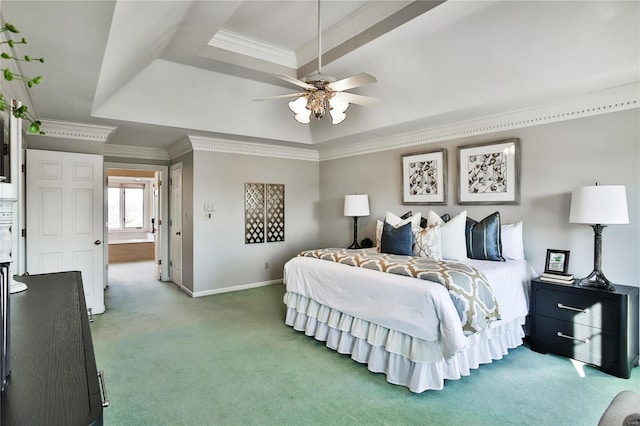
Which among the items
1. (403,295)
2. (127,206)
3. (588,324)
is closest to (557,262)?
(588,324)

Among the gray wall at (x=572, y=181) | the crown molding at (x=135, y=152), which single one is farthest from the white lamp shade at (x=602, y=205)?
the crown molding at (x=135, y=152)

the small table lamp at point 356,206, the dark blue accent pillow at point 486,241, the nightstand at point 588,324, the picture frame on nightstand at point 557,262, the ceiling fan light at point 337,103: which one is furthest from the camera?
the small table lamp at point 356,206

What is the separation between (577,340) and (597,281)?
548 mm

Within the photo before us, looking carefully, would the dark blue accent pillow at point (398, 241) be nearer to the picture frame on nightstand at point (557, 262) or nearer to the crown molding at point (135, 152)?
the picture frame on nightstand at point (557, 262)

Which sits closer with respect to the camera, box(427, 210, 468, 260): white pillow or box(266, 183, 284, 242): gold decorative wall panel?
box(427, 210, 468, 260): white pillow

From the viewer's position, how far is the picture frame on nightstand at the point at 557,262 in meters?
3.35

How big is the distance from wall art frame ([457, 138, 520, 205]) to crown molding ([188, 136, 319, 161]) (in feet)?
9.75

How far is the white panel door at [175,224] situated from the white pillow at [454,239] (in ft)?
14.0

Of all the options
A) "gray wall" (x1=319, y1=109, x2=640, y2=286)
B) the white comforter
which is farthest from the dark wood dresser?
"gray wall" (x1=319, y1=109, x2=640, y2=286)

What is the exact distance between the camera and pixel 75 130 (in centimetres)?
453

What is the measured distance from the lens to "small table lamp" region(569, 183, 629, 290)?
2.86m

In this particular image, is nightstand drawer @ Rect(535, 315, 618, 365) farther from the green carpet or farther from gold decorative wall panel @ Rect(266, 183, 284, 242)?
gold decorative wall panel @ Rect(266, 183, 284, 242)

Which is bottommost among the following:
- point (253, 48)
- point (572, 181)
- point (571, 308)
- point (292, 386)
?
point (292, 386)

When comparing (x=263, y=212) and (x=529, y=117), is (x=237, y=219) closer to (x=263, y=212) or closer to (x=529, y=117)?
(x=263, y=212)
